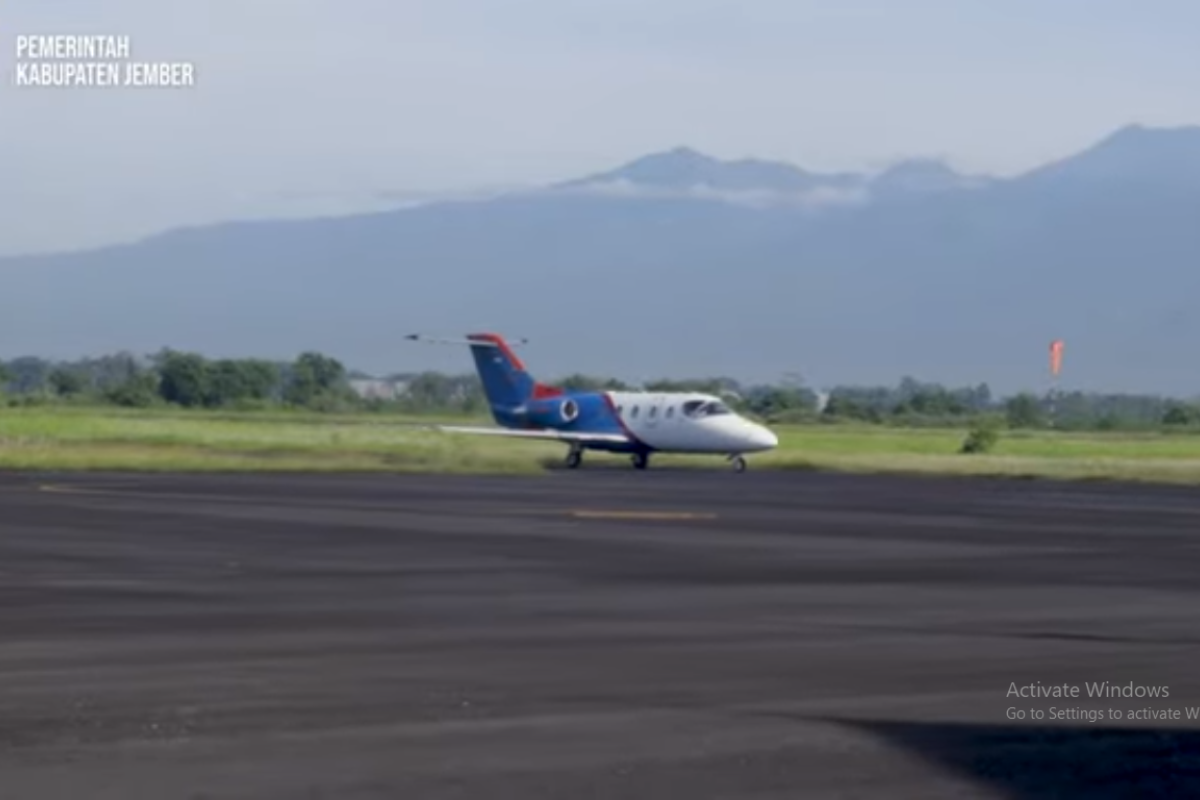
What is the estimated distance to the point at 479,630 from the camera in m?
18.8

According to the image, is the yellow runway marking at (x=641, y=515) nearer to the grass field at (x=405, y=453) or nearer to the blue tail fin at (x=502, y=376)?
the grass field at (x=405, y=453)

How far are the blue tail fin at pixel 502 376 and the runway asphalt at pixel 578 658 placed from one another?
3416cm

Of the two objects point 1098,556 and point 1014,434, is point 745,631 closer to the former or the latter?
point 1098,556

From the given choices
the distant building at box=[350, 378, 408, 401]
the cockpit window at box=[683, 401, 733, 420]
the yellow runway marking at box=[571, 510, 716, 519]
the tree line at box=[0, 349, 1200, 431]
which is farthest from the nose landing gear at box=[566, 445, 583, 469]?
the distant building at box=[350, 378, 408, 401]

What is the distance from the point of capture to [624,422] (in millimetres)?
65750

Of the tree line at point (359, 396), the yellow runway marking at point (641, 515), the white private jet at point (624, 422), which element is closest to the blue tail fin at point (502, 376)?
the white private jet at point (624, 422)

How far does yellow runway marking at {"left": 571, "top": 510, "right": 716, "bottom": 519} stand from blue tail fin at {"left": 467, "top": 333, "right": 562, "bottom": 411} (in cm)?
3047

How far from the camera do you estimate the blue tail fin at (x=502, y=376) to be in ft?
227

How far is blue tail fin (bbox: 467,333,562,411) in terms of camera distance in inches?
2719

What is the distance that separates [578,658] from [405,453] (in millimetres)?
50446

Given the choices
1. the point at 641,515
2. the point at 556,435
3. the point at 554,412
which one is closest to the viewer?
the point at 641,515

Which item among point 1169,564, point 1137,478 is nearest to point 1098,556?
point 1169,564

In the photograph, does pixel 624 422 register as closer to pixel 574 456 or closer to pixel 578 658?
pixel 574 456

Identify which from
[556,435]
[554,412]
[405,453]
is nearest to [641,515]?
[556,435]
